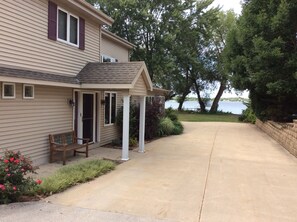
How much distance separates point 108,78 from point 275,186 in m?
5.58

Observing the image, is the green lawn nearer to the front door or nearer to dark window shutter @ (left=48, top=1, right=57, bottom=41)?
the front door

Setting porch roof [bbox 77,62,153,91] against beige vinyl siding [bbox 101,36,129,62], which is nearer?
porch roof [bbox 77,62,153,91]

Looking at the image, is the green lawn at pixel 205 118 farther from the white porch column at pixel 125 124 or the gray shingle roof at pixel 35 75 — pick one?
the gray shingle roof at pixel 35 75

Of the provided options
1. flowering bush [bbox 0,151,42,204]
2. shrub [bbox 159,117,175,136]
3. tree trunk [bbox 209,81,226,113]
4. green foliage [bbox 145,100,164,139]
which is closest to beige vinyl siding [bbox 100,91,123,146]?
green foliage [bbox 145,100,164,139]

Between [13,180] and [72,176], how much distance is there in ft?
5.16

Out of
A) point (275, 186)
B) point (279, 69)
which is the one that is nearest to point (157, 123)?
point (279, 69)

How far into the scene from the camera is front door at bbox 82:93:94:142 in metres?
11.0

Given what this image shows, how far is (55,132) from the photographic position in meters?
9.12

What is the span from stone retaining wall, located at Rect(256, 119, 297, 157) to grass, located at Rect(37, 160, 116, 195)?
6.87 meters

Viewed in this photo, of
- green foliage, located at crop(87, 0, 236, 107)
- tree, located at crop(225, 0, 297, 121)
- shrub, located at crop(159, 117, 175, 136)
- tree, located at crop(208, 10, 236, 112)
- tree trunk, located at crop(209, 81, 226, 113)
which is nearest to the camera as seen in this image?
tree, located at crop(225, 0, 297, 121)

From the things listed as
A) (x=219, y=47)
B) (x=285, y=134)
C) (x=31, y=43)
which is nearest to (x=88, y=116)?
(x=31, y=43)

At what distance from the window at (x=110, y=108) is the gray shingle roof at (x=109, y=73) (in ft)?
7.57

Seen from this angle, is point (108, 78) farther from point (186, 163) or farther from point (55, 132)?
point (186, 163)

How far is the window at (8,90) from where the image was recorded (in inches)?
275
